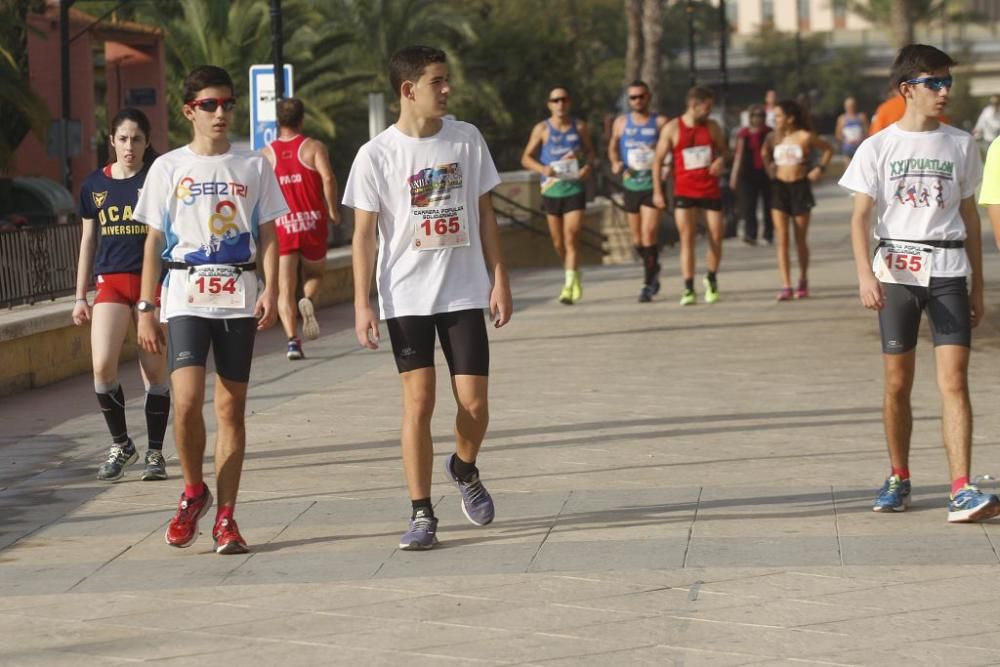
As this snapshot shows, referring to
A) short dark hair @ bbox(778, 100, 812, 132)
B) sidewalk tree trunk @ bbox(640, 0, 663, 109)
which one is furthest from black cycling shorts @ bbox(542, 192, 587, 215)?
sidewalk tree trunk @ bbox(640, 0, 663, 109)

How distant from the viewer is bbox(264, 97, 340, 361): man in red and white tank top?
42.6 ft

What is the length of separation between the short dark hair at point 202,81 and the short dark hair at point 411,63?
24.0 inches

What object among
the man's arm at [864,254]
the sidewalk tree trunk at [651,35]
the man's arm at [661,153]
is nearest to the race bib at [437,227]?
the man's arm at [864,254]

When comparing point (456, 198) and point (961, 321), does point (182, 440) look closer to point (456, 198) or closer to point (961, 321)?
point (456, 198)

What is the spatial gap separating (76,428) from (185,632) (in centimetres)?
498

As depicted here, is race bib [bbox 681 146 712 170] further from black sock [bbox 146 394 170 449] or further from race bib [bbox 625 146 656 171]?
black sock [bbox 146 394 170 449]

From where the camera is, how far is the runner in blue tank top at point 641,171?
16938mm

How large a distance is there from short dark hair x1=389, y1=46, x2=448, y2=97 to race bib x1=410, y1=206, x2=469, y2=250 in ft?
1.48

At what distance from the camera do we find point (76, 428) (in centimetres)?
1054

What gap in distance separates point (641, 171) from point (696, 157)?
80 centimetres

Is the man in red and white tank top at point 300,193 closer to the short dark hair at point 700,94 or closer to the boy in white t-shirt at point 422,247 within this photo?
the short dark hair at point 700,94

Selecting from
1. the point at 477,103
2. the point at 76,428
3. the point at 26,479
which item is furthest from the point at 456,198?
the point at 477,103

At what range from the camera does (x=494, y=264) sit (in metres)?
7.16

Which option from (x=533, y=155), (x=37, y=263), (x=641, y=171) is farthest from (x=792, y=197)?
(x=37, y=263)
